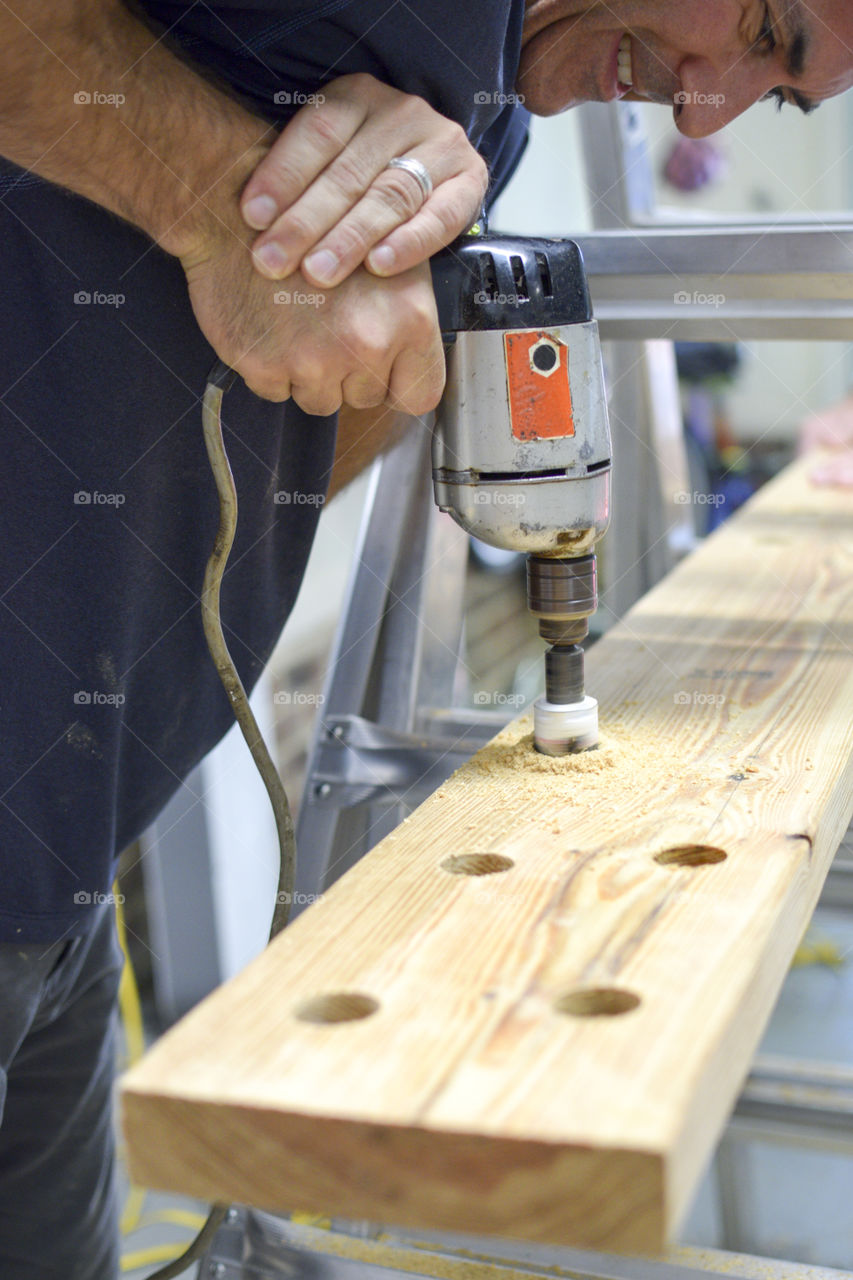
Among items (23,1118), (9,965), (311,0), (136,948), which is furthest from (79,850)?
(136,948)

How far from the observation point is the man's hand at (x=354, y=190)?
0.77 metres

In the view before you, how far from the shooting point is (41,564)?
34.7 inches

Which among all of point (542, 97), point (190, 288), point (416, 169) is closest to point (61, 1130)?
point (190, 288)

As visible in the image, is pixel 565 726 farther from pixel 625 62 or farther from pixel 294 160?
pixel 625 62

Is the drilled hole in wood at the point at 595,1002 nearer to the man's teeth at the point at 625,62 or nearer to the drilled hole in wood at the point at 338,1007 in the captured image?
the drilled hole in wood at the point at 338,1007

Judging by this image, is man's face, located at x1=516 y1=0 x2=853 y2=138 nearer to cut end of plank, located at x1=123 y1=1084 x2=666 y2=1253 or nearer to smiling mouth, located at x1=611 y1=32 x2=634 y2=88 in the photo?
smiling mouth, located at x1=611 y1=32 x2=634 y2=88

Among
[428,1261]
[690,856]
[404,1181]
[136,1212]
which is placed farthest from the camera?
[136,1212]

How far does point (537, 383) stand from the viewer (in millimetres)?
783

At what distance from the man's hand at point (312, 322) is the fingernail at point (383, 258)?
0.05ft

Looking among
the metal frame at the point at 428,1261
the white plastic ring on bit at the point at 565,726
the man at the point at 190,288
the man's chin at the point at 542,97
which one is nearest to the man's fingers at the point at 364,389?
the man at the point at 190,288

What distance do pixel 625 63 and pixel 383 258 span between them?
39 centimetres

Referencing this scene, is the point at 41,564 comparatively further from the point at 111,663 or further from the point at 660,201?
the point at 660,201

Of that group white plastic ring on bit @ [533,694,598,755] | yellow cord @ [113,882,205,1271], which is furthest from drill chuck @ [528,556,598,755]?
yellow cord @ [113,882,205,1271]

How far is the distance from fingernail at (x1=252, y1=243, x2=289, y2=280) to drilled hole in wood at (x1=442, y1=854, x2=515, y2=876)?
0.39 meters
